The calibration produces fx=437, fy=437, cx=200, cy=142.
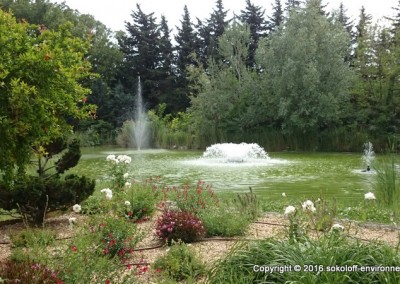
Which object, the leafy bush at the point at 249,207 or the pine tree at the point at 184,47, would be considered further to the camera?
the pine tree at the point at 184,47

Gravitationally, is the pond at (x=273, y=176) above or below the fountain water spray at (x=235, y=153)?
below

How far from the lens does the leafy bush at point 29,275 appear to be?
262 cm

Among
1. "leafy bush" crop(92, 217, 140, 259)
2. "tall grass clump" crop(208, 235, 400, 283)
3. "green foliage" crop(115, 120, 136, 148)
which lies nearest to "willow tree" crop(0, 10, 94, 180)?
"leafy bush" crop(92, 217, 140, 259)

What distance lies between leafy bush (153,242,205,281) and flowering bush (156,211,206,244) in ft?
2.25

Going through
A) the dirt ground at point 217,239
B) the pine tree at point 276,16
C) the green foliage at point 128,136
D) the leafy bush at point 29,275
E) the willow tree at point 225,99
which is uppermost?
the pine tree at point 276,16

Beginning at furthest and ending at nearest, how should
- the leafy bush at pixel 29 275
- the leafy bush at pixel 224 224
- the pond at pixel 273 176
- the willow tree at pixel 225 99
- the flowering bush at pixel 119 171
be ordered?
1. the willow tree at pixel 225 99
2. the pond at pixel 273 176
3. the flowering bush at pixel 119 171
4. the leafy bush at pixel 224 224
5. the leafy bush at pixel 29 275

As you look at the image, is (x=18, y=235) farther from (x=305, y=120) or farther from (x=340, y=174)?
(x=305, y=120)

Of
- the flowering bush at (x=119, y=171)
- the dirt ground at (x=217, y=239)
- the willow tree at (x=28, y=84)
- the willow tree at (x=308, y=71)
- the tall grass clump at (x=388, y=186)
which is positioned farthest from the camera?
the willow tree at (x=308, y=71)

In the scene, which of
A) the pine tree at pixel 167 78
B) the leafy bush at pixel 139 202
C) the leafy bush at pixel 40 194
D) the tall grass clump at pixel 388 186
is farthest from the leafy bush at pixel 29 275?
the pine tree at pixel 167 78

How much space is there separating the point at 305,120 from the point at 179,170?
10347 millimetres

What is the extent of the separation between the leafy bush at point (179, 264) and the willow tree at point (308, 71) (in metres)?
18.1

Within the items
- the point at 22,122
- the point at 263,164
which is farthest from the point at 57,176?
the point at 263,164

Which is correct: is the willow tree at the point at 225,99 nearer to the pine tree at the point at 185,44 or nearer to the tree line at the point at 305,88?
the tree line at the point at 305,88

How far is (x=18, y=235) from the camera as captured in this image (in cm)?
458
